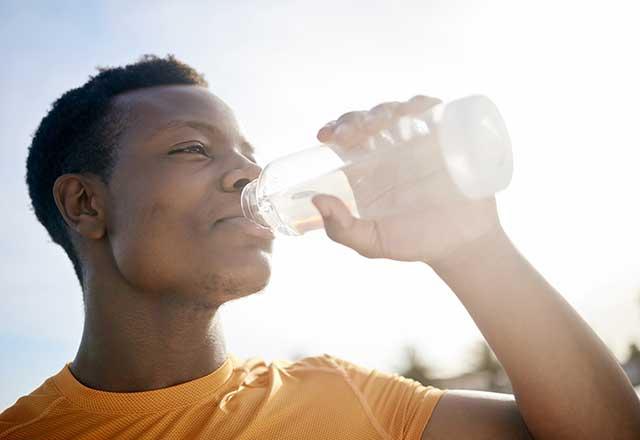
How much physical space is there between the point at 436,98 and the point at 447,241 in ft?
1.51

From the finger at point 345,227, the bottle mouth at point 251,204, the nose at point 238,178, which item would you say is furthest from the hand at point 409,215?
the nose at point 238,178

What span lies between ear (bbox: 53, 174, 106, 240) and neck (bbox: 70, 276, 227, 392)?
12.8 inches

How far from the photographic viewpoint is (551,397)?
5.91 ft

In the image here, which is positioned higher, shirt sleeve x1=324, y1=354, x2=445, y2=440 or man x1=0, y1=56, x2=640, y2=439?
man x1=0, y1=56, x2=640, y2=439

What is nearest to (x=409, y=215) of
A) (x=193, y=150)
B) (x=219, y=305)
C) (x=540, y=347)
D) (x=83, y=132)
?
(x=540, y=347)

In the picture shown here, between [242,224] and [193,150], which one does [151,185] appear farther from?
[242,224]

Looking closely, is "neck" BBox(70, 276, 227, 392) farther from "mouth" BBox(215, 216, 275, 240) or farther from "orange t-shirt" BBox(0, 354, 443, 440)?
"mouth" BBox(215, 216, 275, 240)

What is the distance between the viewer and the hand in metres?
1.77

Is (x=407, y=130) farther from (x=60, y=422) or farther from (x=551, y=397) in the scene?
(x=60, y=422)

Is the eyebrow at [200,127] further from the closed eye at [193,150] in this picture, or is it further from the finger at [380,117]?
the finger at [380,117]

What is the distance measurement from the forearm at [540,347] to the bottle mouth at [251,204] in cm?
76

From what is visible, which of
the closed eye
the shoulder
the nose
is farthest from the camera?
the closed eye

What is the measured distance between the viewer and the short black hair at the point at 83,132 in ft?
9.33

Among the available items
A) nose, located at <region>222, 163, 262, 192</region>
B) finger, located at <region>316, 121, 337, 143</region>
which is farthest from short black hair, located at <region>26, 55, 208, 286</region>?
finger, located at <region>316, 121, 337, 143</region>
